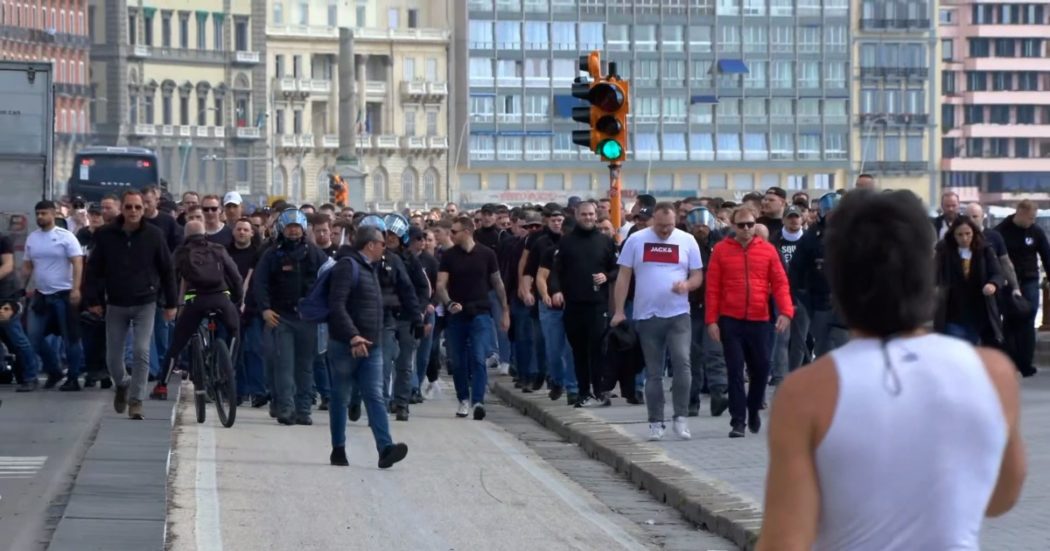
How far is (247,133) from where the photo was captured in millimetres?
140000

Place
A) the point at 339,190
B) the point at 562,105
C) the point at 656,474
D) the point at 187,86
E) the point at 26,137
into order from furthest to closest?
the point at 562,105, the point at 187,86, the point at 339,190, the point at 26,137, the point at 656,474

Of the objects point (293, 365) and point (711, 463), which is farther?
point (293, 365)

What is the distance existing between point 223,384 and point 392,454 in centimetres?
324

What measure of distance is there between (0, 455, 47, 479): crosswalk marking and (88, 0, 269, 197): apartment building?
115 metres

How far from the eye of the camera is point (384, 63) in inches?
6043

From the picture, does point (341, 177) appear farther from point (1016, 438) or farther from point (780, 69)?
point (780, 69)

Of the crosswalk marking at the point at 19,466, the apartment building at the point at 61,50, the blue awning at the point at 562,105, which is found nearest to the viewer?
the crosswalk marking at the point at 19,466

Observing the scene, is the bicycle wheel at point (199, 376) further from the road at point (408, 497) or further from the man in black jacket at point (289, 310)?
the man in black jacket at point (289, 310)

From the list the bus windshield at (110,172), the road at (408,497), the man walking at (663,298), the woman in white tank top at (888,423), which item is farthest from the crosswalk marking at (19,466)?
the bus windshield at (110,172)

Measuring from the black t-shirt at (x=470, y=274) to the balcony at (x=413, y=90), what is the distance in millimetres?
132454

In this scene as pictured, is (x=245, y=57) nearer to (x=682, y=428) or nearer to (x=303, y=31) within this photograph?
Answer: (x=303, y=31)

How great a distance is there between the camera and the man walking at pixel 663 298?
53.1ft

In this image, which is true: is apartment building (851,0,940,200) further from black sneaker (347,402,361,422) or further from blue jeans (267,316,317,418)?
blue jeans (267,316,317,418)

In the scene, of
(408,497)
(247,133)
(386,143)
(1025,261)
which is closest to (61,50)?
(247,133)
